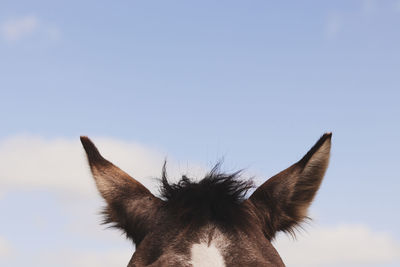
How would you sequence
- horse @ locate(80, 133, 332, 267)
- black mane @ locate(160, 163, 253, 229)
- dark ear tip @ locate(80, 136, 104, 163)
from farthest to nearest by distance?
dark ear tip @ locate(80, 136, 104, 163) → black mane @ locate(160, 163, 253, 229) → horse @ locate(80, 133, 332, 267)

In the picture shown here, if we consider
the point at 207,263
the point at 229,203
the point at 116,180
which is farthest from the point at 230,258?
the point at 116,180

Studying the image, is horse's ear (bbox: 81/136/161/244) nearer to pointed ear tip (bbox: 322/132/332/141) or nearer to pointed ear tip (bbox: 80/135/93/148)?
pointed ear tip (bbox: 80/135/93/148)

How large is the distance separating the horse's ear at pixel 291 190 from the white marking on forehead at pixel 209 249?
34.4 inches

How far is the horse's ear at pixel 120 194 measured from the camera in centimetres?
589

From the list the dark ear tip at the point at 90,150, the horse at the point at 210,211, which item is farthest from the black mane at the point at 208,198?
the dark ear tip at the point at 90,150

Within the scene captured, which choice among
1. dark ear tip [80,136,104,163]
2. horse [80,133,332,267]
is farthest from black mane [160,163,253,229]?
dark ear tip [80,136,104,163]

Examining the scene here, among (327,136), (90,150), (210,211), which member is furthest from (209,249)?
(90,150)

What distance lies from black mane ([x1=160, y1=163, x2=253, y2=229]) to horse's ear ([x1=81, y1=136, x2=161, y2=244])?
208 mm

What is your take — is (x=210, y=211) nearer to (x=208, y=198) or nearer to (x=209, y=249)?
(x=208, y=198)

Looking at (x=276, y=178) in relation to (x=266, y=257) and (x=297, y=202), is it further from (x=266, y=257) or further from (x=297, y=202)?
(x=266, y=257)

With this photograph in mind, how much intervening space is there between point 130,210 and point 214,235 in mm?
1096

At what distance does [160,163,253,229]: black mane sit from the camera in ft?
17.7

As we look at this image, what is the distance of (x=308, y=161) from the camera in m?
5.81

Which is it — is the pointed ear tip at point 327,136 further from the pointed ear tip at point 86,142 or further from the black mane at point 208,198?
the pointed ear tip at point 86,142
